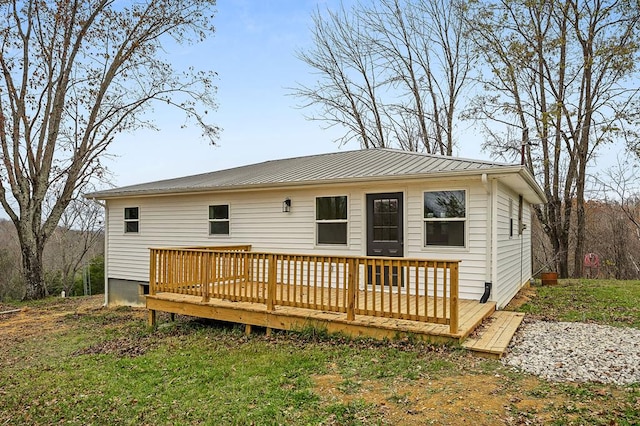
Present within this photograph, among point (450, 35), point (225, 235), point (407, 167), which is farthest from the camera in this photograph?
point (450, 35)

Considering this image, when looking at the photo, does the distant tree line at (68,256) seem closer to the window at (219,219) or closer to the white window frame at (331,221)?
the window at (219,219)

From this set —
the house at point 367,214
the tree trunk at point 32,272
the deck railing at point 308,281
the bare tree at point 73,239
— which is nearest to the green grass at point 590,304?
the house at point 367,214

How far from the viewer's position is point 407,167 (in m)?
7.49

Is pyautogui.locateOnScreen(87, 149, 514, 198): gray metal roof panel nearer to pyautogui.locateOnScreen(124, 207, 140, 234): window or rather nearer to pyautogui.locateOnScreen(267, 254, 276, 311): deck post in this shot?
pyautogui.locateOnScreen(124, 207, 140, 234): window

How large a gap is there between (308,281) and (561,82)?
1413 cm

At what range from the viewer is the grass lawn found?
3.40 meters

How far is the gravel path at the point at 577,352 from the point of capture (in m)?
4.15

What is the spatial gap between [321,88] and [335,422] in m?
18.8

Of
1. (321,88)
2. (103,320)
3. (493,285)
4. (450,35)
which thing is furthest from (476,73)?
(103,320)

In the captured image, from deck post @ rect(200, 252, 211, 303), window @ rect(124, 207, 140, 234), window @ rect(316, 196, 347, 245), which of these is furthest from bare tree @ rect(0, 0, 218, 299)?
deck post @ rect(200, 252, 211, 303)

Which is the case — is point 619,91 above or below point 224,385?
above

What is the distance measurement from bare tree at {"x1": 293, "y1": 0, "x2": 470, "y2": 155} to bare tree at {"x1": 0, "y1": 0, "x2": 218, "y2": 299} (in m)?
7.05

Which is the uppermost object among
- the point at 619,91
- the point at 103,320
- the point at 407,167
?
the point at 619,91

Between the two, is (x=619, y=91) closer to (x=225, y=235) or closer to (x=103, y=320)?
(x=225, y=235)
